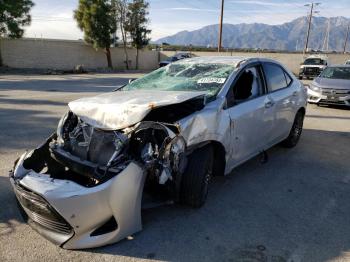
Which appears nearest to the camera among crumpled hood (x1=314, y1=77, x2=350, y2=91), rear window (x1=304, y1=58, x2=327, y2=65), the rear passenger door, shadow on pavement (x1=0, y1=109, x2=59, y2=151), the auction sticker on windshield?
the auction sticker on windshield

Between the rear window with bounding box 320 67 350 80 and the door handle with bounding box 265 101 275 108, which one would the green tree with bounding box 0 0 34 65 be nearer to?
the rear window with bounding box 320 67 350 80

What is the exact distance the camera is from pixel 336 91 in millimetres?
11672

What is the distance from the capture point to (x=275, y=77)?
574 cm

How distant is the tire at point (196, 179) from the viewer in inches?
147

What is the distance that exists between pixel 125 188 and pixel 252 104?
235 centimetres

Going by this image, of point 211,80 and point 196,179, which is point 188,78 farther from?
point 196,179

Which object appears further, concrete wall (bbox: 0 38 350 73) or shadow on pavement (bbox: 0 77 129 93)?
concrete wall (bbox: 0 38 350 73)

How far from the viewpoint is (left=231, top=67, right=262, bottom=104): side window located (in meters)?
4.66

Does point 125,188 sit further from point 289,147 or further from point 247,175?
point 289,147

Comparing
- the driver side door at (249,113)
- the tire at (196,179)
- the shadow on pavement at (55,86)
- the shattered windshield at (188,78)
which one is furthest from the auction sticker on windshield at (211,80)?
the shadow on pavement at (55,86)

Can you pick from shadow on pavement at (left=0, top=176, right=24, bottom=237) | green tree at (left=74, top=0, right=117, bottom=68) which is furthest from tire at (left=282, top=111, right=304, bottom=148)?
green tree at (left=74, top=0, right=117, bottom=68)

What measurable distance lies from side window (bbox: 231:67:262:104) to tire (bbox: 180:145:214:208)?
3.34 ft

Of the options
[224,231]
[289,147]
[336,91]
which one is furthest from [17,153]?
[336,91]

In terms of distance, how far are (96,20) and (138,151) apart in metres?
32.7
